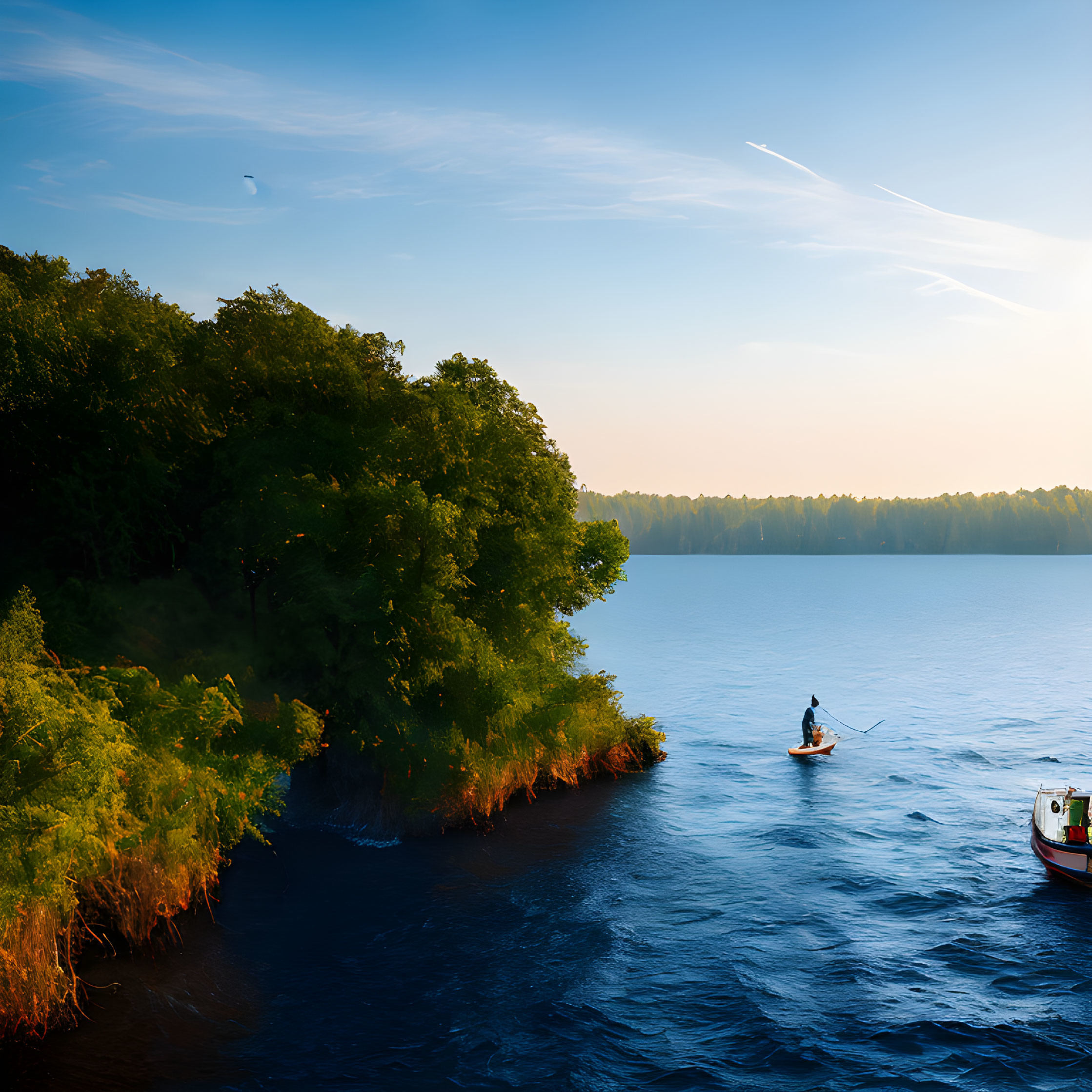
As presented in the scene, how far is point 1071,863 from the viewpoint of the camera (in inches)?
1107

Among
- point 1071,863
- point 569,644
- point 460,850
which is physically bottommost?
point 460,850

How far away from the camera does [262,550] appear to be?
1231 inches

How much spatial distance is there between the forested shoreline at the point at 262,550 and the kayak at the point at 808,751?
17.3 meters

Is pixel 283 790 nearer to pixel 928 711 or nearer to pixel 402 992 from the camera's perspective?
pixel 402 992

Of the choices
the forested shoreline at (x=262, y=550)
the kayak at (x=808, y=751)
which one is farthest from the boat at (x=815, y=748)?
the forested shoreline at (x=262, y=550)

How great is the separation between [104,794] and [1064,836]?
29.5m

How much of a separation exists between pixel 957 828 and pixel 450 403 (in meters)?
27.0

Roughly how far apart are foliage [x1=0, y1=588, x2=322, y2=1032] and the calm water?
160 centimetres

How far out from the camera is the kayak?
48.6 meters

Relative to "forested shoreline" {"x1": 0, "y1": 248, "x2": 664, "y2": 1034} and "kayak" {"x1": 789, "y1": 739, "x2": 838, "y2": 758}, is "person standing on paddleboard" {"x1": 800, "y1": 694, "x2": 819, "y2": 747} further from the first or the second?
"forested shoreline" {"x1": 0, "y1": 248, "x2": 664, "y2": 1034}

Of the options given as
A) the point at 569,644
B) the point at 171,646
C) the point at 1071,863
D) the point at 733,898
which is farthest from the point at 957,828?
the point at 171,646

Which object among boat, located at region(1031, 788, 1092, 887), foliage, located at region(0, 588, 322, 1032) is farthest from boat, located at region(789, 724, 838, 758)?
foliage, located at region(0, 588, 322, 1032)

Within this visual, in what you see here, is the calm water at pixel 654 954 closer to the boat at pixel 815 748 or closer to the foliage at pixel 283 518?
the boat at pixel 815 748

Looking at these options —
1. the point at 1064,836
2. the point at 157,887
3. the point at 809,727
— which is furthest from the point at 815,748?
the point at 157,887
